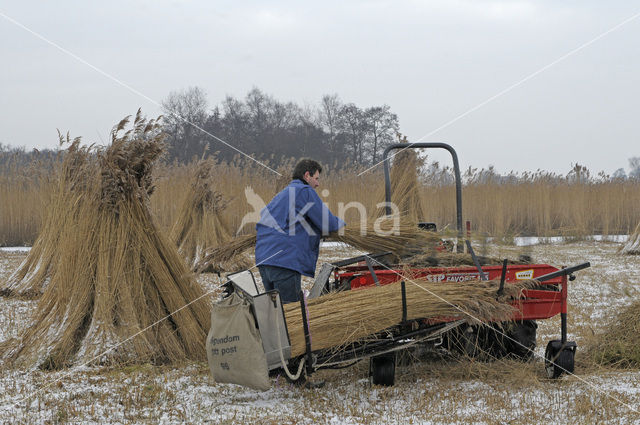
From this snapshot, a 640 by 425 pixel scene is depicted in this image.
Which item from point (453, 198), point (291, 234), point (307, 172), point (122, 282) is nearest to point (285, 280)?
point (291, 234)

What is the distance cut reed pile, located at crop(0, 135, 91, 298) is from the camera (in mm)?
7121

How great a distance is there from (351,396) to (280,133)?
102 ft

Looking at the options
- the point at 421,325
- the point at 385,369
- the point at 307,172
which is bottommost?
the point at 385,369

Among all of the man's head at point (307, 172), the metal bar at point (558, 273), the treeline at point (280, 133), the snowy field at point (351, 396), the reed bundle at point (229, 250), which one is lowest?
the snowy field at point (351, 396)

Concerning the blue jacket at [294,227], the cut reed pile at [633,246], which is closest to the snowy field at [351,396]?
the blue jacket at [294,227]

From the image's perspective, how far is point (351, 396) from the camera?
503 centimetres

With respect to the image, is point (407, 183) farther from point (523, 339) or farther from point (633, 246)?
point (633, 246)

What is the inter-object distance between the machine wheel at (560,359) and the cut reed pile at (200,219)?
318 inches

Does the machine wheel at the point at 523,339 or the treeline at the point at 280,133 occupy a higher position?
the treeline at the point at 280,133

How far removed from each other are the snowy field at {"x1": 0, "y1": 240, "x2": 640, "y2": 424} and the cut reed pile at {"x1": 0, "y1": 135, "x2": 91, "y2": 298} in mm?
1981

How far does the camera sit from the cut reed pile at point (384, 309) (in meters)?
4.97

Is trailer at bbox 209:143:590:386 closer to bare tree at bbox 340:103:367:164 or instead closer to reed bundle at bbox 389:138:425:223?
reed bundle at bbox 389:138:425:223

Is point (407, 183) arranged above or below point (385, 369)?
above

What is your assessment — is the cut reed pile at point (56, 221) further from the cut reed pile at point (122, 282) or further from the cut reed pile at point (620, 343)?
the cut reed pile at point (620, 343)
